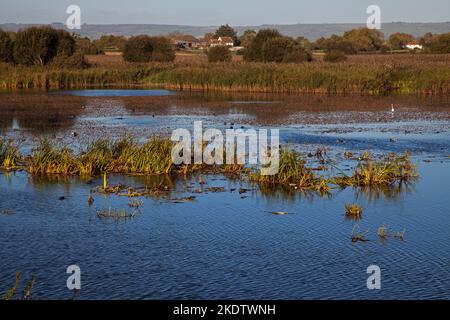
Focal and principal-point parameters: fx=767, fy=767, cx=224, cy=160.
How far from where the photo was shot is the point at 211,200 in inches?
527

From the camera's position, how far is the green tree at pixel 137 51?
187ft

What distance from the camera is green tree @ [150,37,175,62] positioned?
5681cm

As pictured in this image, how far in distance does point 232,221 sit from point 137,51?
46.3 meters

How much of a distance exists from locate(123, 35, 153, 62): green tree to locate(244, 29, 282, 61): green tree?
8.25m

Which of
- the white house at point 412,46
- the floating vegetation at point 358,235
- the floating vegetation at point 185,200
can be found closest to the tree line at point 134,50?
the white house at point 412,46

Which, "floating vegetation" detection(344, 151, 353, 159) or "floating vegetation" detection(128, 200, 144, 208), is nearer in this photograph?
"floating vegetation" detection(128, 200, 144, 208)

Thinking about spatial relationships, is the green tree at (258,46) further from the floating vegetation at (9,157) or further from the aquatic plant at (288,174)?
the aquatic plant at (288,174)

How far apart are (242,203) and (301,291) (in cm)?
449

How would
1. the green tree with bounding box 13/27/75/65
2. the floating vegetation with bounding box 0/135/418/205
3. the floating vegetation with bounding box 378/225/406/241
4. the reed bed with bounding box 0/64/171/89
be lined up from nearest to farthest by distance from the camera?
the floating vegetation with bounding box 378/225/406/241 → the floating vegetation with bounding box 0/135/418/205 → the reed bed with bounding box 0/64/171/89 → the green tree with bounding box 13/27/75/65

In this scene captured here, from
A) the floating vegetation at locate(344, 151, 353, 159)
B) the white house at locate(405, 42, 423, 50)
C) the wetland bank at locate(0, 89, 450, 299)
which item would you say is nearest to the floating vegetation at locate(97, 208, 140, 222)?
the wetland bank at locate(0, 89, 450, 299)

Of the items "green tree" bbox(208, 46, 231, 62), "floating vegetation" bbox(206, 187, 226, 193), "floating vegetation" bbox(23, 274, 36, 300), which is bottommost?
"floating vegetation" bbox(23, 274, 36, 300)

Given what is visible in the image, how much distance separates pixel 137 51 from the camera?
56906 mm

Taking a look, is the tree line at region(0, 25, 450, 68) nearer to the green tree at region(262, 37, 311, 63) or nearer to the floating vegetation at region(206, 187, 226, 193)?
the green tree at region(262, 37, 311, 63)

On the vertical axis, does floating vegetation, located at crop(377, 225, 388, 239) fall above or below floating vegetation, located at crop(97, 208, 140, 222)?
below
